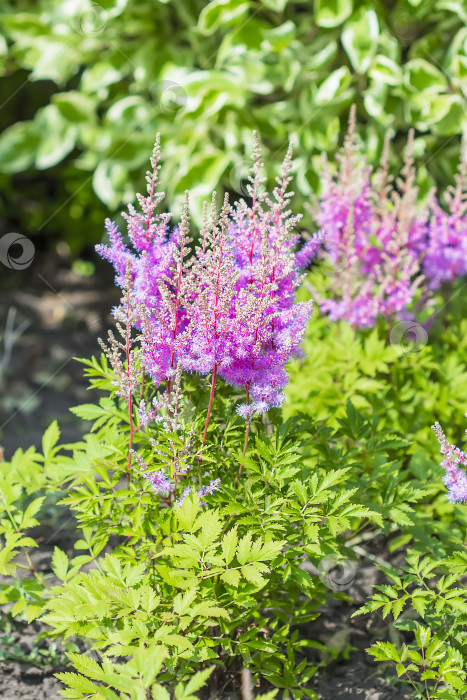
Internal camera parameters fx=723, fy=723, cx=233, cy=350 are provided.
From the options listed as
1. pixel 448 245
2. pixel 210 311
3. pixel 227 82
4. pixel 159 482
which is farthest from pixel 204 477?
pixel 227 82

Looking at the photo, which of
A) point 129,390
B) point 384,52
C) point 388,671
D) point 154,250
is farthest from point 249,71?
point 388,671

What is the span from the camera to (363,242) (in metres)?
2.87

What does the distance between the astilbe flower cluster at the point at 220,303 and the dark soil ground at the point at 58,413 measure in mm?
616

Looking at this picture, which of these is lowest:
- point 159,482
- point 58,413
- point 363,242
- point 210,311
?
point 58,413

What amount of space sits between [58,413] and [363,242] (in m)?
2.08

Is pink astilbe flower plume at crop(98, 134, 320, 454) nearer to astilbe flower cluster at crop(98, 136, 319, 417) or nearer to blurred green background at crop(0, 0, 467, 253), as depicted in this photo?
astilbe flower cluster at crop(98, 136, 319, 417)

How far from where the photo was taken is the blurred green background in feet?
12.2

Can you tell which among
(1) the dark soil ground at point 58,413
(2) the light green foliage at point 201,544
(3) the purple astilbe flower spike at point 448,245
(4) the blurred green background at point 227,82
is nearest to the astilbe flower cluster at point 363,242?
(3) the purple astilbe flower spike at point 448,245

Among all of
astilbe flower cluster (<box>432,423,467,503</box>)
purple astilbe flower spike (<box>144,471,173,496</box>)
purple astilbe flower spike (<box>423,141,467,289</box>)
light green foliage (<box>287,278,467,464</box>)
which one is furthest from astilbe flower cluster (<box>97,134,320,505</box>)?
purple astilbe flower spike (<box>423,141,467,289</box>)

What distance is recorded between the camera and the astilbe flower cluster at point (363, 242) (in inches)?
108

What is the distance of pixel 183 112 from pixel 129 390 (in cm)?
260

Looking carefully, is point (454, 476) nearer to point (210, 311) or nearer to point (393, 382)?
point (210, 311)

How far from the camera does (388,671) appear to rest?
2.17 metres

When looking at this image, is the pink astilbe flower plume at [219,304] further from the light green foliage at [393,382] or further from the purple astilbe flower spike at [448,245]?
the purple astilbe flower spike at [448,245]
